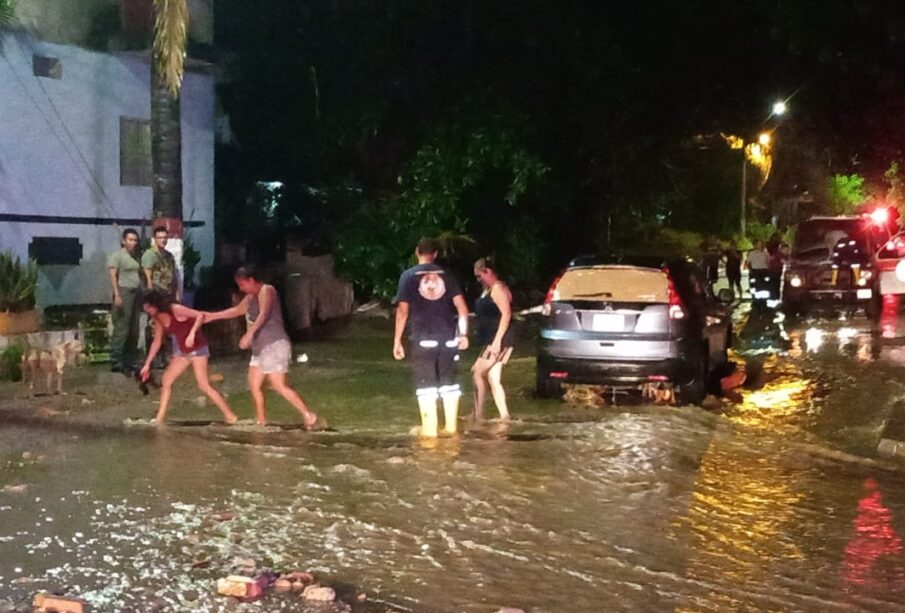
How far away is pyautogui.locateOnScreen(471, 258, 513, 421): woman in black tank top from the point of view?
11.1 metres

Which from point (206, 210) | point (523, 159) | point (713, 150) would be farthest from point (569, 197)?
point (713, 150)

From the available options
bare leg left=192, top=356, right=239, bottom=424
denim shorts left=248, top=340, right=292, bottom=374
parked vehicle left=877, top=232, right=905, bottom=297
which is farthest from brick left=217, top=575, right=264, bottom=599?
parked vehicle left=877, top=232, right=905, bottom=297

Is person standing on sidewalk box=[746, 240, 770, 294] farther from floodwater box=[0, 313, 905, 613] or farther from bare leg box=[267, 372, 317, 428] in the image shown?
bare leg box=[267, 372, 317, 428]

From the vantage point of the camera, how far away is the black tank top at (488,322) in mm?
11242

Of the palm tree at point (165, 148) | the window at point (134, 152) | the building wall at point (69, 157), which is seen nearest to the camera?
the palm tree at point (165, 148)

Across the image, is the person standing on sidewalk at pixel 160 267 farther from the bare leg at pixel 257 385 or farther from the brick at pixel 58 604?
the brick at pixel 58 604

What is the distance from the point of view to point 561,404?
41.4 ft

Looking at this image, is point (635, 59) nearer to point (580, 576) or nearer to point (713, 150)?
point (580, 576)

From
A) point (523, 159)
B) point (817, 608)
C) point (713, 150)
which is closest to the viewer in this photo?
point (817, 608)

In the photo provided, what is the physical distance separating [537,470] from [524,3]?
43.8 feet

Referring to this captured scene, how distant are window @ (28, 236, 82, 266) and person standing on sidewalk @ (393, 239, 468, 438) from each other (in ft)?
36.1

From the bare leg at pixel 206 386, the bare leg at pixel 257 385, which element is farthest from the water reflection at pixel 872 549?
the bare leg at pixel 206 386

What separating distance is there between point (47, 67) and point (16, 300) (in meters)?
5.80

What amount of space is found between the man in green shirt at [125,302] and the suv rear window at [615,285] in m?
5.10
